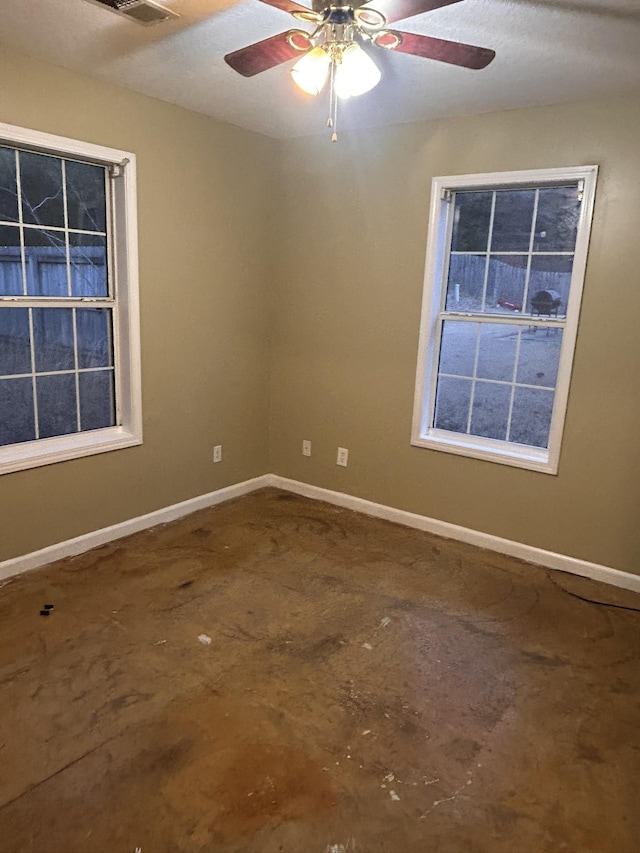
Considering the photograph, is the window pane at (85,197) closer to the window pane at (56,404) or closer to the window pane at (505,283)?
the window pane at (56,404)

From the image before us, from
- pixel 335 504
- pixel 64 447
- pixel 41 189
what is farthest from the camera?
pixel 335 504

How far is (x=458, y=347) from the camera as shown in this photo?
359 cm

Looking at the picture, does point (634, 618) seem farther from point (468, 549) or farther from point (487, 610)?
point (468, 549)

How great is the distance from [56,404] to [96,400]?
0.24 metres

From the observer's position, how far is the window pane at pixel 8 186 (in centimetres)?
276

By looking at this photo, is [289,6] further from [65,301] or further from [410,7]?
[65,301]

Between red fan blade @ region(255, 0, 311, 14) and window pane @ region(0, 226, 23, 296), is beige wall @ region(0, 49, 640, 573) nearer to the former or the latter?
window pane @ region(0, 226, 23, 296)

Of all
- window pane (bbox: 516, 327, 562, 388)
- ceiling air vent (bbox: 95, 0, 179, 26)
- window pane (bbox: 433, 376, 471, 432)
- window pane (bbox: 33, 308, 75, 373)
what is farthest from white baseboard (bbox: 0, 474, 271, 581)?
ceiling air vent (bbox: 95, 0, 179, 26)

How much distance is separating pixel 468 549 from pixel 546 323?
1401 millimetres

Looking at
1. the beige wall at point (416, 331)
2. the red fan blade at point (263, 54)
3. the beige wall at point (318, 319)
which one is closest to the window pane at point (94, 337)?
the beige wall at point (318, 319)

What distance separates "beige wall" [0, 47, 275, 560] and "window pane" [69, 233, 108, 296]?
215 mm

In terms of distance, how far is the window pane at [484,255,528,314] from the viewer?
3287 millimetres

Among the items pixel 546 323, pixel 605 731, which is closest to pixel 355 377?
→ pixel 546 323

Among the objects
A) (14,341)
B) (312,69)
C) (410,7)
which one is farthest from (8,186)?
(410,7)
